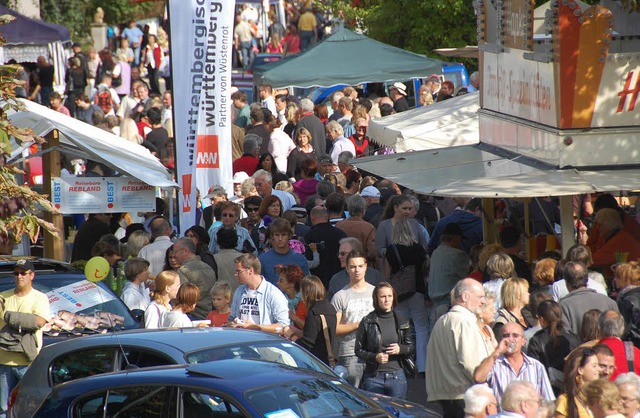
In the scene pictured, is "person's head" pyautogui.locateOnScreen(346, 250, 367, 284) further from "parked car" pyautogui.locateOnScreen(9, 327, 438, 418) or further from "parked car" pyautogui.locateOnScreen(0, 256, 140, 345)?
"parked car" pyautogui.locateOnScreen(9, 327, 438, 418)

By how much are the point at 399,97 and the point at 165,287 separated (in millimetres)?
13598

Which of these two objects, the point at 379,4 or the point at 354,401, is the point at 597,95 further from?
the point at 379,4

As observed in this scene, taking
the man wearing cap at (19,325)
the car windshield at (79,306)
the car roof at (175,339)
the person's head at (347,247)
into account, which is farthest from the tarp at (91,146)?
the car roof at (175,339)

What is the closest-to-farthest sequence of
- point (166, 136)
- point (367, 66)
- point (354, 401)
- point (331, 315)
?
point (354, 401)
point (331, 315)
point (166, 136)
point (367, 66)

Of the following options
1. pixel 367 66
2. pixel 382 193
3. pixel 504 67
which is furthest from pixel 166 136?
pixel 504 67

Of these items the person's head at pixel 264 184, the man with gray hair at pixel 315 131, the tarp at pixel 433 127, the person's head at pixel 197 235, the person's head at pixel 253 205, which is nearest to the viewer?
the person's head at pixel 197 235

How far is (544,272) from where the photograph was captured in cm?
1091

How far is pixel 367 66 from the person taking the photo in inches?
958

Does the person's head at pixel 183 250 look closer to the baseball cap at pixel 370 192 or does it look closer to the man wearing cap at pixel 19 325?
the man wearing cap at pixel 19 325

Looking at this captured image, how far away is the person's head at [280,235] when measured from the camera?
41.1 ft

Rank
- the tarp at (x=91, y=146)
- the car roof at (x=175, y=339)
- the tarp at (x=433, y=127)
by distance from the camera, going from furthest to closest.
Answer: the tarp at (x=433, y=127)
the tarp at (x=91, y=146)
the car roof at (x=175, y=339)

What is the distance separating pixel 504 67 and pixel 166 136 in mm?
9863

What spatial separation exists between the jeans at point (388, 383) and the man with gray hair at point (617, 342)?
1977mm

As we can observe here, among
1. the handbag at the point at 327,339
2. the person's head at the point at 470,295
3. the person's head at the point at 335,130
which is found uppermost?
the person's head at the point at 335,130
